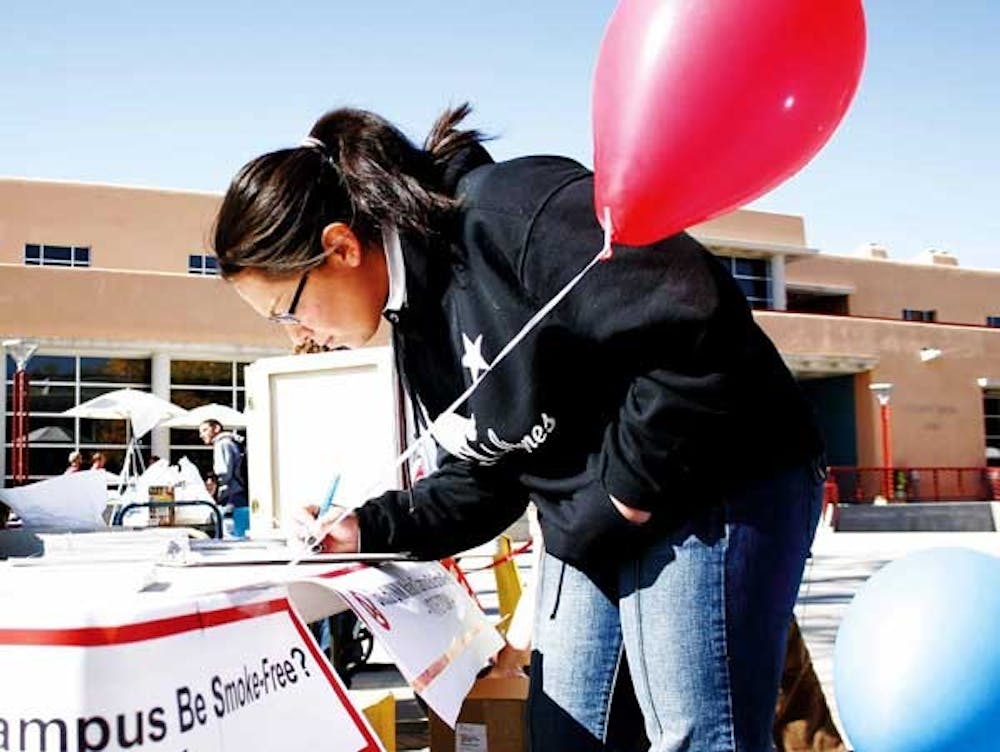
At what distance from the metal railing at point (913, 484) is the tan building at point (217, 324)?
1.06m

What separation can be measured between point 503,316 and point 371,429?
266cm

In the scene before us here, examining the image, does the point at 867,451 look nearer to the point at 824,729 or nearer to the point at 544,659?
the point at 824,729

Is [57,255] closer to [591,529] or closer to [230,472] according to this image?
[230,472]

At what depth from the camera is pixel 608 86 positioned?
1.69 m

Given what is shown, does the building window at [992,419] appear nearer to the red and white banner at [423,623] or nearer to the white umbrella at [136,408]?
the white umbrella at [136,408]

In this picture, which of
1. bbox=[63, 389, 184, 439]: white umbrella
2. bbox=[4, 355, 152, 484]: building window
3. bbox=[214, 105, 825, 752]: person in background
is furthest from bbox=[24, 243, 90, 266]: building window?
bbox=[214, 105, 825, 752]: person in background

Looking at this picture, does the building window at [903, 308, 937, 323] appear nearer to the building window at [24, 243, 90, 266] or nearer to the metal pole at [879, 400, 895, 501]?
the metal pole at [879, 400, 895, 501]

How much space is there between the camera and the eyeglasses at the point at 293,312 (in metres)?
1.74

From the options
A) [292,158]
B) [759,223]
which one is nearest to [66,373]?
[759,223]

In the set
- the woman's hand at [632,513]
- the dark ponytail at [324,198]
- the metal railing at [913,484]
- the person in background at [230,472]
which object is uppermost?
the dark ponytail at [324,198]

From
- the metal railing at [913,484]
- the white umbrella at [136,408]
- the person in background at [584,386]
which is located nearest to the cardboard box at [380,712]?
the person in background at [584,386]

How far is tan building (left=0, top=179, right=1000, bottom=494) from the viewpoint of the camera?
21.8 metres

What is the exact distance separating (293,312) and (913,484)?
1127 inches

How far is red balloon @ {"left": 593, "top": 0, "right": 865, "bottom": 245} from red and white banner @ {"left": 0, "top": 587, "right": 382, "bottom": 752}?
0.72 m
